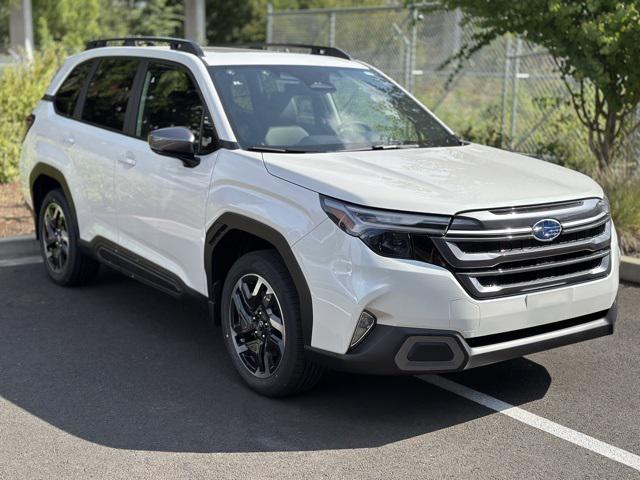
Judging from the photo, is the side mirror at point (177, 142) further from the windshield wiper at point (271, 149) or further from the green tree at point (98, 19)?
the green tree at point (98, 19)

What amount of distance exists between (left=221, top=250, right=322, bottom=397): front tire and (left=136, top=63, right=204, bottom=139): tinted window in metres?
0.98

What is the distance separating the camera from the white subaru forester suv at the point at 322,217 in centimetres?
405

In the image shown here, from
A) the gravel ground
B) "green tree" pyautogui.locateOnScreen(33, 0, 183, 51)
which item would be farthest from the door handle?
"green tree" pyautogui.locateOnScreen(33, 0, 183, 51)

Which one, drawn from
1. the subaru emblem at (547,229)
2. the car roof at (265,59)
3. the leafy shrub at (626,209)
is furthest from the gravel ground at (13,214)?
the subaru emblem at (547,229)

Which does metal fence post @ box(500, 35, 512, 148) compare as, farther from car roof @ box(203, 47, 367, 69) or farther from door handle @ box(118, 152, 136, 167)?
door handle @ box(118, 152, 136, 167)

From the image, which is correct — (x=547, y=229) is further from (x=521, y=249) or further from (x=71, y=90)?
(x=71, y=90)

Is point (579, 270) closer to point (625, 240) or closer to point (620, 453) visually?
point (620, 453)

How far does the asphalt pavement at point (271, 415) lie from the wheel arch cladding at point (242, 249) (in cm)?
51

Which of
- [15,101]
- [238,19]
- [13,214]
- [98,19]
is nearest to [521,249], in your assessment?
[13,214]

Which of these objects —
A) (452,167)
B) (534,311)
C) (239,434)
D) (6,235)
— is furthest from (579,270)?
(6,235)

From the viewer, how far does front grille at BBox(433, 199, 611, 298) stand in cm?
405

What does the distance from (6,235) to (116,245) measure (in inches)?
113

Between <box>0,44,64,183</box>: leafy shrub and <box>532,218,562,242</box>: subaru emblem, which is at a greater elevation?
<box>532,218,562,242</box>: subaru emblem

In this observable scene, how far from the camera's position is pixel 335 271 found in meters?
4.08
